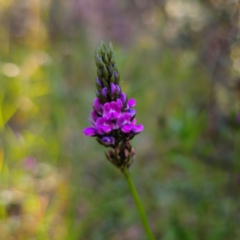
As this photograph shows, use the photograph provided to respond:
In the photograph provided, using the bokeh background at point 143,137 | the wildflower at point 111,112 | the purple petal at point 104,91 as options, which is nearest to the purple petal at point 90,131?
the wildflower at point 111,112

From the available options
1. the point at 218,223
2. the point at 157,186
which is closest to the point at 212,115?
the point at 157,186

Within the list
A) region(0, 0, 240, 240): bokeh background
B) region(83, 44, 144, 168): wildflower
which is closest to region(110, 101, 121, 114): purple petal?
region(83, 44, 144, 168): wildflower

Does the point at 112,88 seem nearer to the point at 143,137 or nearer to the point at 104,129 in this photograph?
the point at 104,129

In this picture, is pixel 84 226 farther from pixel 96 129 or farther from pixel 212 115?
pixel 96 129

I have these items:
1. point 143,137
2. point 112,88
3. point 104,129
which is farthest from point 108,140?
point 143,137

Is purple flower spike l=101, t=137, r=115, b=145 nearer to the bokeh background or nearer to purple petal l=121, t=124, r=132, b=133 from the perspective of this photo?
purple petal l=121, t=124, r=132, b=133
